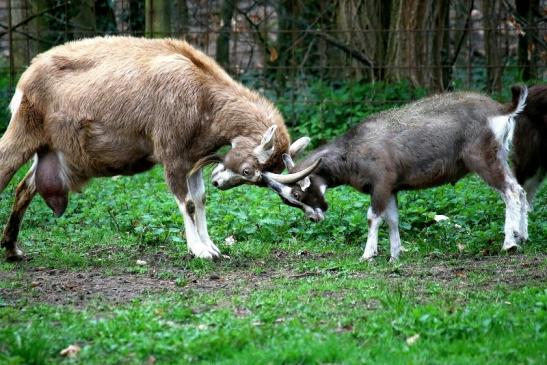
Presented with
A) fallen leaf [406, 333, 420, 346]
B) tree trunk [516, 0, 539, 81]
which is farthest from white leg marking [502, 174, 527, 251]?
tree trunk [516, 0, 539, 81]

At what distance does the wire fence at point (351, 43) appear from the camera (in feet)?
48.4

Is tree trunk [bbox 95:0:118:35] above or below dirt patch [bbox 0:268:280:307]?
above

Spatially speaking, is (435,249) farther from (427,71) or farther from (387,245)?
(427,71)

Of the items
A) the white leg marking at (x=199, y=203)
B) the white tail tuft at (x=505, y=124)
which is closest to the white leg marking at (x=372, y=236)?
the white tail tuft at (x=505, y=124)

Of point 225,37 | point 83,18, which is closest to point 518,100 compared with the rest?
point 225,37

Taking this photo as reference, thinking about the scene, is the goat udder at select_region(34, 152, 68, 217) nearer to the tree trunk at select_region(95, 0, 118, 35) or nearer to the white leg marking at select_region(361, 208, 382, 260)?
the white leg marking at select_region(361, 208, 382, 260)

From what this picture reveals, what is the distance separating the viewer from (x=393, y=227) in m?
8.77

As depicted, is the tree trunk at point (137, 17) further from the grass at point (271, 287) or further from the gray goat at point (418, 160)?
the gray goat at point (418, 160)

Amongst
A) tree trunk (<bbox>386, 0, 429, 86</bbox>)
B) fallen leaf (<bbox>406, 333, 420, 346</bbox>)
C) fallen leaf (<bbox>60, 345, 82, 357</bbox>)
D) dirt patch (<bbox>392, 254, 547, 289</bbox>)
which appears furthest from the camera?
A: tree trunk (<bbox>386, 0, 429, 86</bbox>)

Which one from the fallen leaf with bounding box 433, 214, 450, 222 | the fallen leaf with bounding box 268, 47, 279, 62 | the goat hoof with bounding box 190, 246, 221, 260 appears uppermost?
the fallen leaf with bounding box 268, 47, 279, 62

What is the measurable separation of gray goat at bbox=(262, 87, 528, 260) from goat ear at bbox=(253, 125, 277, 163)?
0.20 metres

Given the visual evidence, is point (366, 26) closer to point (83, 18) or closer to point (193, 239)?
point (83, 18)

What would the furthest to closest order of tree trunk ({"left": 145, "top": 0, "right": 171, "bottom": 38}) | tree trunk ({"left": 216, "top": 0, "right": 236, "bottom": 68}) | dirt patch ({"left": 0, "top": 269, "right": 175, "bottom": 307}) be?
1. tree trunk ({"left": 216, "top": 0, "right": 236, "bottom": 68})
2. tree trunk ({"left": 145, "top": 0, "right": 171, "bottom": 38})
3. dirt patch ({"left": 0, "top": 269, "right": 175, "bottom": 307})

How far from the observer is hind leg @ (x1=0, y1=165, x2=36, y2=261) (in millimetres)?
9031
